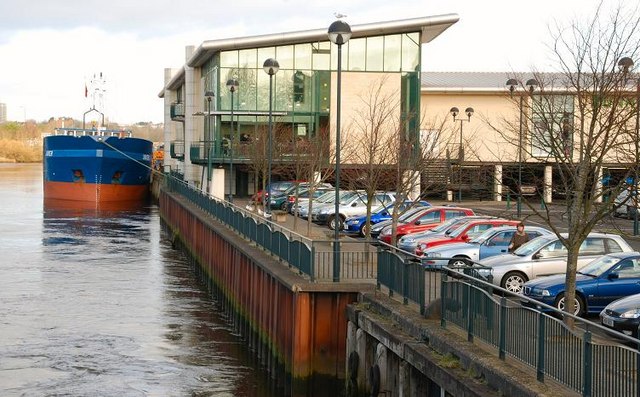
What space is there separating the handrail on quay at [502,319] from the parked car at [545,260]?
12.3ft

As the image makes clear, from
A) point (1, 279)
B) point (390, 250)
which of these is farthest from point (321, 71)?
point (390, 250)


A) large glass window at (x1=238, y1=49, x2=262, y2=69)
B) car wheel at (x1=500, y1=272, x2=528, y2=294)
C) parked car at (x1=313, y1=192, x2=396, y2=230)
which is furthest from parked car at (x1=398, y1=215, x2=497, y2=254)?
large glass window at (x1=238, y1=49, x2=262, y2=69)

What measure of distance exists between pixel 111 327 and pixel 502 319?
17.5 metres

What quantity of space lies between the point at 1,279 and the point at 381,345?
981 inches

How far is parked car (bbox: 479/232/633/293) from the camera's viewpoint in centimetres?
2345

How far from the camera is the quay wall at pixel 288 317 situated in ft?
62.3

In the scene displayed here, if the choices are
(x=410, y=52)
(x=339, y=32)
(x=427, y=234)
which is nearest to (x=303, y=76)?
(x=410, y=52)

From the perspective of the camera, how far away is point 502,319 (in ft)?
43.1

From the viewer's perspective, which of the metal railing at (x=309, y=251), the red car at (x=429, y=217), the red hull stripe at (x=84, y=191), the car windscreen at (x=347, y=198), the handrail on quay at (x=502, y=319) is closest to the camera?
the handrail on quay at (x=502, y=319)

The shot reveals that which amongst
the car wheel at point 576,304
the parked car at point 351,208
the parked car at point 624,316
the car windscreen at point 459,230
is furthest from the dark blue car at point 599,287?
the parked car at point 351,208

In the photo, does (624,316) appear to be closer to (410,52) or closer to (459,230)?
(459,230)

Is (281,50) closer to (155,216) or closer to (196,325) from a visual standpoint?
(155,216)

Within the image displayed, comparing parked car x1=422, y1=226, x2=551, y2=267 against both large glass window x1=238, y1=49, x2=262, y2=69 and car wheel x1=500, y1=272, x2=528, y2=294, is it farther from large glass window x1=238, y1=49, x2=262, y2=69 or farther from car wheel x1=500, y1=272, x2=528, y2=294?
large glass window x1=238, y1=49, x2=262, y2=69

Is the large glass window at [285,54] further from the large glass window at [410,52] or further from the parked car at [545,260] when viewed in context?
the parked car at [545,260]
